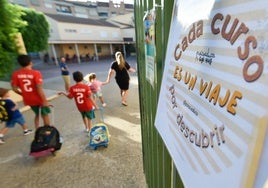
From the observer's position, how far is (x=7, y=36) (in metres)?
6.57

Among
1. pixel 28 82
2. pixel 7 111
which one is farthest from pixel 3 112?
pixel 28 82

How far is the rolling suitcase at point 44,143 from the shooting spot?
348 centimetres

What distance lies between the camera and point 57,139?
3654mm

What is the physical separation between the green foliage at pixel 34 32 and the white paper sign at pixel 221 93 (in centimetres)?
1250

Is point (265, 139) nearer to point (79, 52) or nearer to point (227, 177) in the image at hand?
point (227, 177)

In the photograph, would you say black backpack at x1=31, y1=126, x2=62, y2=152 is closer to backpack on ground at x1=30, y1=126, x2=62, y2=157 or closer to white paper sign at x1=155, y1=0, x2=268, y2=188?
backpack on ground at x1=30, y1=126, x2=62, y2=157

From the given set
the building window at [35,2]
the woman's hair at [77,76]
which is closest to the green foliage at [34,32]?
the woman's hair at [77,76]

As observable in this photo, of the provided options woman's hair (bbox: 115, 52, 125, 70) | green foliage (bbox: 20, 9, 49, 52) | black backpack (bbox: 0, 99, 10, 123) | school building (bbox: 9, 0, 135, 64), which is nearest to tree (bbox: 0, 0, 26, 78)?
black backpack (bbox: 0, 99, 10, 123)

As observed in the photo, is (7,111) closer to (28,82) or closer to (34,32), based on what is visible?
(28,82)

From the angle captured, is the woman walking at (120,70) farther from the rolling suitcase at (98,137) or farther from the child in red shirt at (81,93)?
the rolling suitcase at (98,137)

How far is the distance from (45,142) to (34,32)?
10475 mm

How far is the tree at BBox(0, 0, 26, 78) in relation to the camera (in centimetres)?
624

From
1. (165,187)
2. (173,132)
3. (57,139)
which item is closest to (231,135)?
(173,132)

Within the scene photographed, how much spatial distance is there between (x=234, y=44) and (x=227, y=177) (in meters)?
0.37
